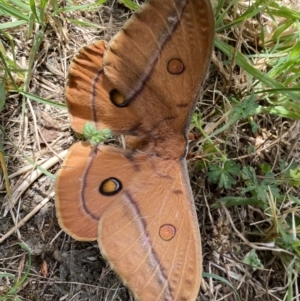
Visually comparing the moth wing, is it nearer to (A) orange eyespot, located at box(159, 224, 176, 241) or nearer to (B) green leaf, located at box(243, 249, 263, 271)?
(A) orange eyespot, located at box(159, 224, 176, 241)

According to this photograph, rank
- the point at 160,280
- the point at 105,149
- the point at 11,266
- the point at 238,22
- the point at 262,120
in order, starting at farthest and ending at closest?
1. the point at 262,120
2. the point at 238,22
3. the point at 11,266
4. the point at 105,149
5. the point at 160,280

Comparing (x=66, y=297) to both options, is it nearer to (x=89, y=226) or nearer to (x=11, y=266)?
(x=11, y=266)

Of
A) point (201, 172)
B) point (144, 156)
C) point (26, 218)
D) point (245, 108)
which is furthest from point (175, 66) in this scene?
point (26, 218)

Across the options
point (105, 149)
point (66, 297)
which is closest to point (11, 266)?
point (66, 297)

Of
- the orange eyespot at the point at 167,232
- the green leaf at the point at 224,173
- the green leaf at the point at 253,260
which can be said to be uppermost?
the orange eyespot at the point at 167,232

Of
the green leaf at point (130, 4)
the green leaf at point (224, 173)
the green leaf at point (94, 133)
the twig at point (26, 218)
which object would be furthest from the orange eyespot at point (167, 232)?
the green leaf at point (130, 4)

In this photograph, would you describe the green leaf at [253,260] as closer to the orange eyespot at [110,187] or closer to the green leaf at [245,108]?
the green leaf at [245,108]

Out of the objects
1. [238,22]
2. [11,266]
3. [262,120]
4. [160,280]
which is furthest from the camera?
[262,120]

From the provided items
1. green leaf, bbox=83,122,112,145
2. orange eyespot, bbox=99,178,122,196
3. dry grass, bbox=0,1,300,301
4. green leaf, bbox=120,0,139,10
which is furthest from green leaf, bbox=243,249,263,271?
green leaf, bbox=120,0,139,10
